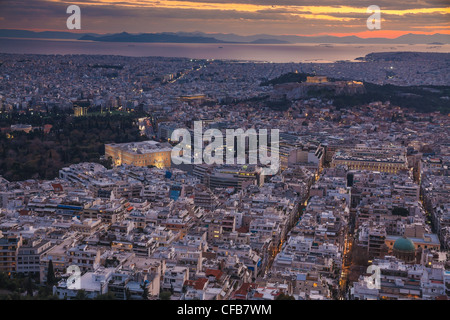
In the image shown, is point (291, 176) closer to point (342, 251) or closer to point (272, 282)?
point (342, 251)

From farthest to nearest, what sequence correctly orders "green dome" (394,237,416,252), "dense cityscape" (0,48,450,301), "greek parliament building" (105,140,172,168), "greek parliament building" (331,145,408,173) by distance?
"greek parliament building" (105,140,172,168) < "greek parliament building" (331,145,408,173) < "green dome" (394,237,416,252) < "dense cityscape" (0,48,450,301)

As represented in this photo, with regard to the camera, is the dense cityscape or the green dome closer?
the dense cityscape

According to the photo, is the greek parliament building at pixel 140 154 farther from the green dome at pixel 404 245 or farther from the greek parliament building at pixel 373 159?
the green dome at pixel 404 245

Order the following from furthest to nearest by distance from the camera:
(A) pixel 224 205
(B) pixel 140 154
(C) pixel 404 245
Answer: (B) pixel 140 154 → (A) pixel 224 205 → (C) pixel 404 245

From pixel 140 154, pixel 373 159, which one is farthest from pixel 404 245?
pixel 140 154

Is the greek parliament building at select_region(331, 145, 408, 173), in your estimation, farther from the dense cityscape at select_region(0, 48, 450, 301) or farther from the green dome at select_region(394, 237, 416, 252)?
the green dome at select_region(394, 237, 416, 252)

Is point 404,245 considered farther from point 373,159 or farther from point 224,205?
point 373,159

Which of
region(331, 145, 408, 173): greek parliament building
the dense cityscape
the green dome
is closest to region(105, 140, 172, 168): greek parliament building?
the dense cityscape
